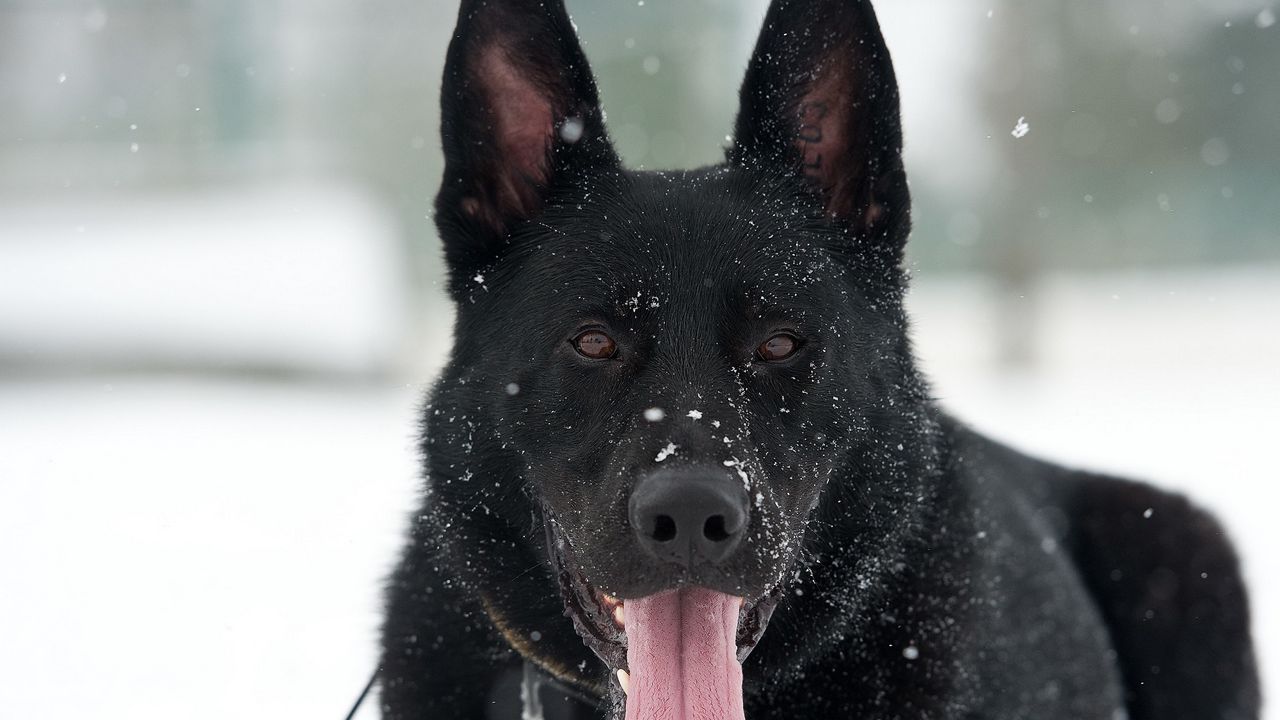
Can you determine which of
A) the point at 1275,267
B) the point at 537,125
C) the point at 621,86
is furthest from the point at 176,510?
the point at 1275,267

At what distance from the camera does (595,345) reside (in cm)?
225

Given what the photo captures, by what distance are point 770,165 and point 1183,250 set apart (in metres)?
11.7

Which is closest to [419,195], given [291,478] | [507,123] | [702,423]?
[291,478]

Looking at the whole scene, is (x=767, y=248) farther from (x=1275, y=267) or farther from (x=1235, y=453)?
(x=1275, y=267)

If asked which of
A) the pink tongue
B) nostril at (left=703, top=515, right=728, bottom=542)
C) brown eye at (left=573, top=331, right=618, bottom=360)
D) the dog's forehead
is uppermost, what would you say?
the dog's forehead

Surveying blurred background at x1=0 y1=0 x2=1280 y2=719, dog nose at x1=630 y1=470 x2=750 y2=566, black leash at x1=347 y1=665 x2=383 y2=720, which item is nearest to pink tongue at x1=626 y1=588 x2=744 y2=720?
dog nose at x1=630 y1=470 x2=750 y2=566

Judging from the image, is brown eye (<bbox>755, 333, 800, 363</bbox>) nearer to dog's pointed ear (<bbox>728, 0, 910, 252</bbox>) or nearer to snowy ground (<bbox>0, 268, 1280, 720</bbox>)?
dog's pointed ear (<bbox>728, 0, 910, 252</bbox>)

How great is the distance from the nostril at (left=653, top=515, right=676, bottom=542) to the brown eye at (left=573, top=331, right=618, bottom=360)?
1.61 ft

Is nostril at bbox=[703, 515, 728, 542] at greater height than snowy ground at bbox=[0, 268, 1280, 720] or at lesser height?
greater

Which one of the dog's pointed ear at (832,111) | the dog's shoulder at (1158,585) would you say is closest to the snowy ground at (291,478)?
the dog's shoulder at (1158,585)

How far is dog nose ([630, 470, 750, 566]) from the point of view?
5.98 ft

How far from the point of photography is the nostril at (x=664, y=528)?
1842 millimetres

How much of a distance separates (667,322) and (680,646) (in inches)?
25.4

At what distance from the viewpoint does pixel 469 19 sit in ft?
7.80
